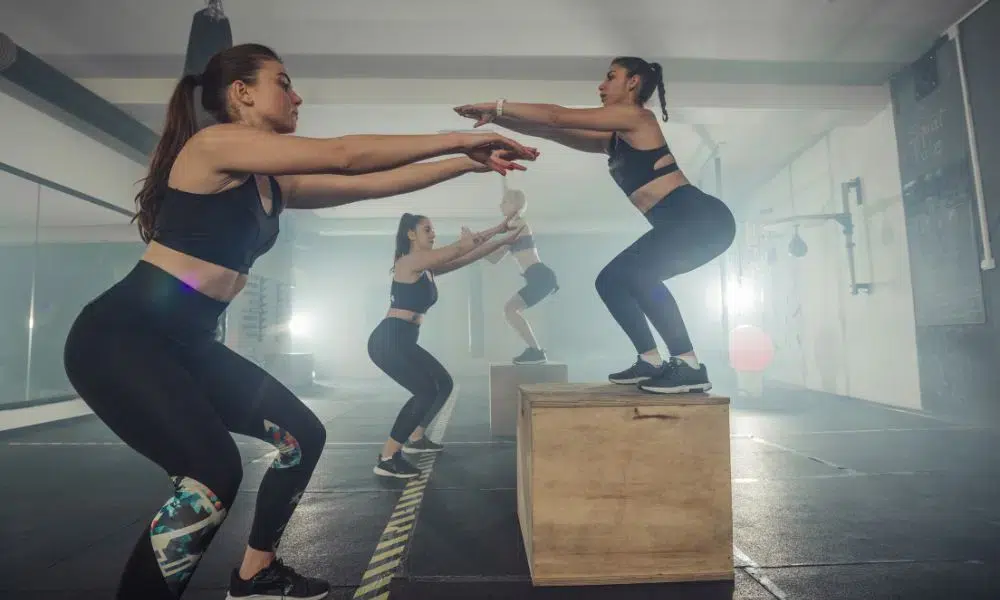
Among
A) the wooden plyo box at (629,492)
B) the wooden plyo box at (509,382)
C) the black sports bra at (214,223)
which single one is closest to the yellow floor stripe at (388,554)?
the wooden plyo box at (629,492)

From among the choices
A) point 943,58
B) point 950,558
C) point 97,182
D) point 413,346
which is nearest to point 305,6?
point 413,346

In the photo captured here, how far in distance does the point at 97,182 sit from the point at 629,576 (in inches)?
340

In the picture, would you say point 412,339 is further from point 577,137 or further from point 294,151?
point 294,151

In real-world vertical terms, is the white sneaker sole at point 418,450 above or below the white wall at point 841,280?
below

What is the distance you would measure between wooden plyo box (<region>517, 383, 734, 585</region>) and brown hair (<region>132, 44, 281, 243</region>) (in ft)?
4.84

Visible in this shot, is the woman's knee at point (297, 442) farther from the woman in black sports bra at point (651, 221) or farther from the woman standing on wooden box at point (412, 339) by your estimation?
the woman standing on wooden box at point (412, 339)

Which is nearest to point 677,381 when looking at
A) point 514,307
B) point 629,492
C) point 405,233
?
point 629,492

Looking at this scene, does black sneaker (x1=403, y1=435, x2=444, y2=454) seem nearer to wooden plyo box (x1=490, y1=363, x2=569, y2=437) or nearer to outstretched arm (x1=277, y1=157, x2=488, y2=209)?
wooden plyo box (x1=490, y1=363, x2=569, y2=437)

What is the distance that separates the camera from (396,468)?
381 centimetres

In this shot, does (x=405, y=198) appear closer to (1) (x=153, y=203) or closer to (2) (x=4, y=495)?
(2) (x=4, y=495)

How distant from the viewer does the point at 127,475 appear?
3961 mm

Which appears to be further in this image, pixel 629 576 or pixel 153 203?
pixel 629 576

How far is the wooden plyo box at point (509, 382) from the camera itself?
5.49m

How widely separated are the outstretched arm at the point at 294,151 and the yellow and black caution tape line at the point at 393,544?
63.7 inches
